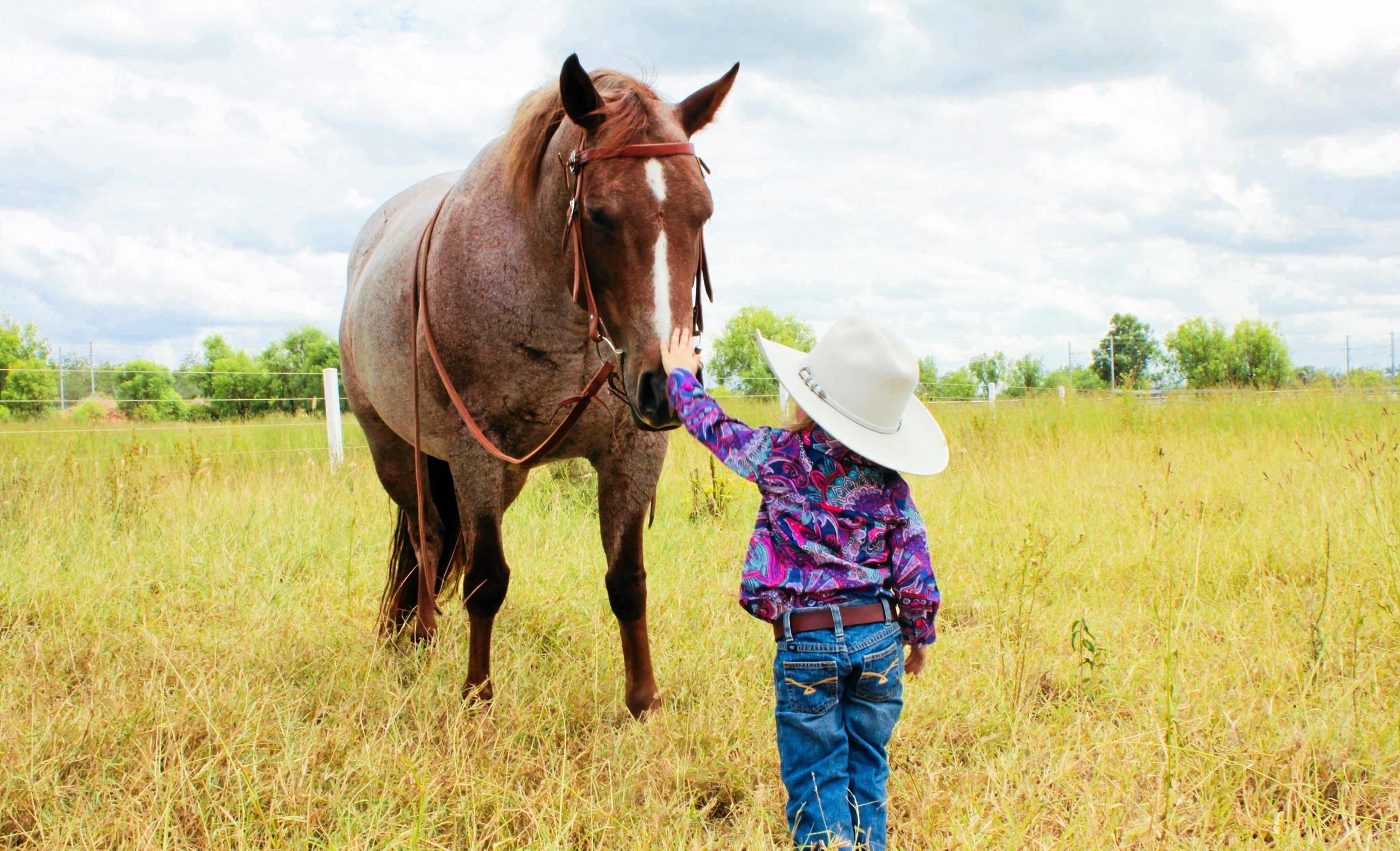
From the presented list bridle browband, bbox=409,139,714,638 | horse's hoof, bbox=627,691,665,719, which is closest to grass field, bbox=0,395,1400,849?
horse's hoof, bbox=627,691,665,719

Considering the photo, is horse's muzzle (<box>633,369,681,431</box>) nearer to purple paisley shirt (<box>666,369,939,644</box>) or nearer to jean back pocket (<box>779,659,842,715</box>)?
purple paisley shirt (<box>666,369,939,644</box>)

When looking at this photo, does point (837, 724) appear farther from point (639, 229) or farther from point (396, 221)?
point (396, 221)

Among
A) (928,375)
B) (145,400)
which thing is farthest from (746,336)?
(145,400)

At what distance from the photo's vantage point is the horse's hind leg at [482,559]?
3.06 meters

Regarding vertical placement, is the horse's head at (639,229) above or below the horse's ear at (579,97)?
below

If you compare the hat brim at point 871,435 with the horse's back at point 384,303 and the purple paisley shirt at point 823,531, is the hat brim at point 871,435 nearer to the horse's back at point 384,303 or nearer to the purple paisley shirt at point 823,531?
the purple paisley shirt at point 823,531

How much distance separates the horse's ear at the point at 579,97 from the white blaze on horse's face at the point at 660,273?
27 centimetres

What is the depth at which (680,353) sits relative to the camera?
7.23ft

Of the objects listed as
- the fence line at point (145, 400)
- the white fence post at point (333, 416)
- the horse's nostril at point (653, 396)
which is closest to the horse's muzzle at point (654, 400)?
the horse's nostril at point (653, 396)

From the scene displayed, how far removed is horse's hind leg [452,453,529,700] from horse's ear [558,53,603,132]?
121cm

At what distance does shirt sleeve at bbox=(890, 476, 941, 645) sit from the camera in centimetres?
194

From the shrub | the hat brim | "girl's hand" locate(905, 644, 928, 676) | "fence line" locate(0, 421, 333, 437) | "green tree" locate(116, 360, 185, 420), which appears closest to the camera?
the hat brim

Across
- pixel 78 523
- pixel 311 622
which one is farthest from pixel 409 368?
pixel 78 523

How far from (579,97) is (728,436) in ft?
3.71
